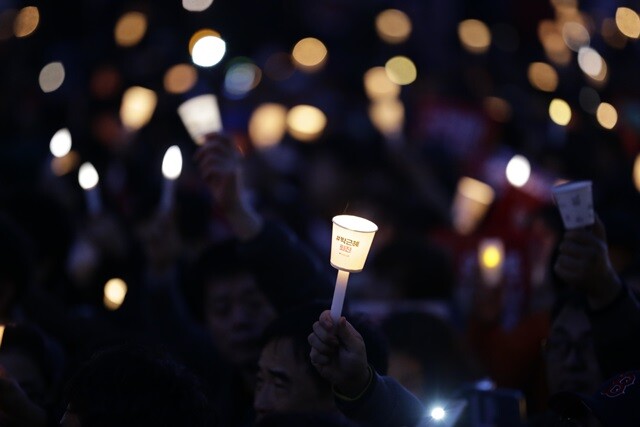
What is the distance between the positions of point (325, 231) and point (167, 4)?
4343 mm

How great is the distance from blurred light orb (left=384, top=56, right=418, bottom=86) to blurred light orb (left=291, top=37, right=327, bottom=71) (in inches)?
40.5

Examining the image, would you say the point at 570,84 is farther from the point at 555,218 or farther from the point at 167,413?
the point at 167,413

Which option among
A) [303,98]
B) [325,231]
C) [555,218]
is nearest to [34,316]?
[555,218]

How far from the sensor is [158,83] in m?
10.5

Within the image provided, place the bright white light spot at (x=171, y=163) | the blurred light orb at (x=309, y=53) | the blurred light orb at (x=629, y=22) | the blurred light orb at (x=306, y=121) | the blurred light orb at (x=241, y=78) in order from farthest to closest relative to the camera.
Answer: the blurred light orb at (x=309, y=53) → the blurred light orb at (x=241, y=78) → the blurred light orb at (x=306, y=121) → the blurred light orb at (x=629, y=22) → the bright white light spot at (x=171, y=163)

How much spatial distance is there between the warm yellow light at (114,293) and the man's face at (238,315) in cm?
151

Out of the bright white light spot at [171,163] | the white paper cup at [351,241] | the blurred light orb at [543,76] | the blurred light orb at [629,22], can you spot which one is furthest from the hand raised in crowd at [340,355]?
the blurred light orb at [543,76]

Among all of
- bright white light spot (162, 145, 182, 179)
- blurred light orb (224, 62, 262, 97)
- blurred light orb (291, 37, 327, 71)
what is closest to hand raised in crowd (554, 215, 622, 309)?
bright white light spot (162, 145, 182, 179)

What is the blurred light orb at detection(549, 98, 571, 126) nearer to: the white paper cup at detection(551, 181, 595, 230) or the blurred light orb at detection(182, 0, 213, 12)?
the blurred light orb at detection(182, 0, 213, 12)

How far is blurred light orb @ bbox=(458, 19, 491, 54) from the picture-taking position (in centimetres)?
1084

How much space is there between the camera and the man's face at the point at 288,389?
3.52 m

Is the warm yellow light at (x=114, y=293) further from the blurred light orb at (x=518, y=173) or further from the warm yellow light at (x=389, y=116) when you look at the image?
the warm yellow light at (x=389, y=116)

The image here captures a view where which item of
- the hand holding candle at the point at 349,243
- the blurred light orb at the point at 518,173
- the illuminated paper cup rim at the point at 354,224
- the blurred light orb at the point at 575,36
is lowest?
the hand holding candle at the point at 349,243

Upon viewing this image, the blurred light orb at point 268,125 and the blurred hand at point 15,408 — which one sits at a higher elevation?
the blurred light orb at point 268,125
